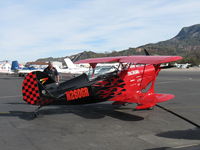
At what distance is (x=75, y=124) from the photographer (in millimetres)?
6770

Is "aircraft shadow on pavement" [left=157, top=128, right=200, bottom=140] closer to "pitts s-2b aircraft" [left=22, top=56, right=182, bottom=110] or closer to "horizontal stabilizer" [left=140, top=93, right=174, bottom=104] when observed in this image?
"pitts s-2b aircraft" [left=22, top=56, right=182, bottom=110]

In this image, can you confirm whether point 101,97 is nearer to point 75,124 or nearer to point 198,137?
point 75,124

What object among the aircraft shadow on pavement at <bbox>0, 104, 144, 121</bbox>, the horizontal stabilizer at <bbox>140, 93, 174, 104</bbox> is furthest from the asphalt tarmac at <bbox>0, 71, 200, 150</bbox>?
the horizontal stabilizer at <bbox>140, 93, 174, 104</bbox>

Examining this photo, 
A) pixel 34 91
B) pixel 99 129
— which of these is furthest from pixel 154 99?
pixel 34 91

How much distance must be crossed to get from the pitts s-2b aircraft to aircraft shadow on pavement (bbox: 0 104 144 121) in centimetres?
47

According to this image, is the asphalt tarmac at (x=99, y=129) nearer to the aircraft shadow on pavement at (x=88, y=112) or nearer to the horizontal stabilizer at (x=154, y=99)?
the aircraft shadow on pavement at (x=88, y=112)

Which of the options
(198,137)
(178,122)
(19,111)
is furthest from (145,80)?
(19,111)

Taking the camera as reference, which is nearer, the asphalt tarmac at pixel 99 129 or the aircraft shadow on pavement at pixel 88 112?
the asphalt tarmac at pixel 99 129

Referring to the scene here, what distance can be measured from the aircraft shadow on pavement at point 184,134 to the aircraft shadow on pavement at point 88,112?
161cm

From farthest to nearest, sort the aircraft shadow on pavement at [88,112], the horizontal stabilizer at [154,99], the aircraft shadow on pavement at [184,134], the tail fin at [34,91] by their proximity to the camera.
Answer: the aircraft shadow on pavement at [88,112] → the horizontal stabilizer at [154,99] → the tail fin at [34,91] → the aircraft shadow on pavement at [184,134]

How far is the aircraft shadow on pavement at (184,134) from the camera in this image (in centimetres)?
539

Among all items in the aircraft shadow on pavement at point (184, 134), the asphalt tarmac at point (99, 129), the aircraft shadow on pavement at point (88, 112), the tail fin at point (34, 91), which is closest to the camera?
the asphalt tarmac at point (99, 129)

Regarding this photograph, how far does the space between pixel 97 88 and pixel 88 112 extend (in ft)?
3.60

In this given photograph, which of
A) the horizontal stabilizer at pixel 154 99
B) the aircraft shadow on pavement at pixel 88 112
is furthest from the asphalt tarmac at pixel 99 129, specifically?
the horizontal stabilizer at pixel 154 99
